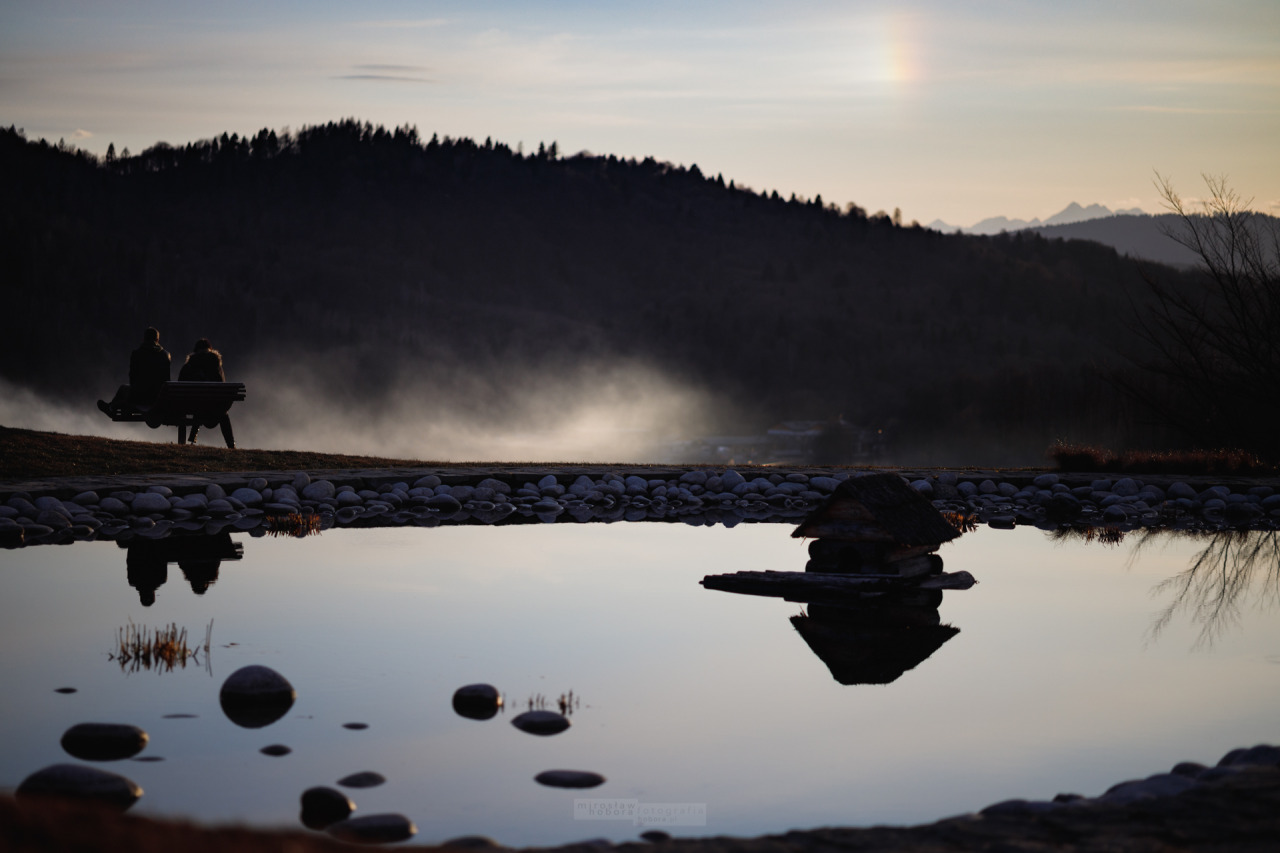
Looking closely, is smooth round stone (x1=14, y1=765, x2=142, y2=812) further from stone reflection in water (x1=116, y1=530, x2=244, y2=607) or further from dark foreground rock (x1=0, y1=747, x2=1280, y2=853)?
stone reflection in water (x1=116, y1=530, x2=244, y2=607)

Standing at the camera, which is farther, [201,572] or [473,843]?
[201,572]

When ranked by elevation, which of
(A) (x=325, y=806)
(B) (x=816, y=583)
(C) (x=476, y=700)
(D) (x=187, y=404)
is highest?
(D) (x=187, y=404)

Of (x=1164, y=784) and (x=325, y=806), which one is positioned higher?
(x=325, y=806)

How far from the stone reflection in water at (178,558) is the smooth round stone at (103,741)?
368 cm

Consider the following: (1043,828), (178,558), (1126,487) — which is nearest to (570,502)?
(178,558)

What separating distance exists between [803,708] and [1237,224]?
46.6ft

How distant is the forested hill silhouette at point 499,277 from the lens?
9981cm

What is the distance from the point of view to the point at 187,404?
57.4ft

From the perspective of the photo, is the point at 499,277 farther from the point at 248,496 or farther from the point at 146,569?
the point at 146,569

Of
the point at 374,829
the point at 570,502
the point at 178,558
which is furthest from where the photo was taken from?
the point at 570,502

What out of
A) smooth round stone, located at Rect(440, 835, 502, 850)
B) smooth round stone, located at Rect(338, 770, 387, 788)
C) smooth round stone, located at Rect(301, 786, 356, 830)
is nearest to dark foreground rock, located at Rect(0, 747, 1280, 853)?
smooth round stone, located at Rect(440, 835, 502, 850)

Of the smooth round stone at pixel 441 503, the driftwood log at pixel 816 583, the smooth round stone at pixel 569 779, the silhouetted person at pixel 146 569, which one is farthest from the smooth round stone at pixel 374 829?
the smooth round stone at pixel 441 503

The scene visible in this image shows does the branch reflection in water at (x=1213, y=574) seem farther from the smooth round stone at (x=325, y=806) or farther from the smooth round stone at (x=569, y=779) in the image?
the smooth round stone at (x=325, y=806)

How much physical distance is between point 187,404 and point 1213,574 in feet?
43.3
